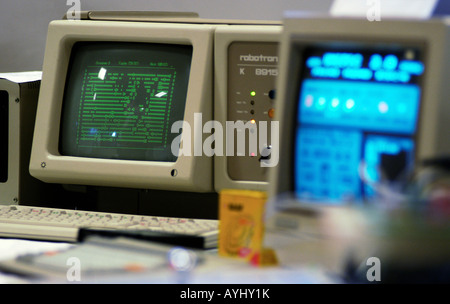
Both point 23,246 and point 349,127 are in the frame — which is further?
point 23,246

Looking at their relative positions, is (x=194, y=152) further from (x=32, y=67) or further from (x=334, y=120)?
(x=32, y=67)

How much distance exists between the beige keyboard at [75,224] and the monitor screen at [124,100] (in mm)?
157

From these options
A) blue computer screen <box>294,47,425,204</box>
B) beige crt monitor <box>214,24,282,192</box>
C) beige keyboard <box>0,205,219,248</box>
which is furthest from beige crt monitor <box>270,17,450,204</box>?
beige crt monitor <box>214,24,282,192</box>

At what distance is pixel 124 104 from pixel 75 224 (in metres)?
0.29

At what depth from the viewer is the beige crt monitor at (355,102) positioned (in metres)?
0.88

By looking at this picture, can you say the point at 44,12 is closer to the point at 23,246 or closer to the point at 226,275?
the point at 23,246

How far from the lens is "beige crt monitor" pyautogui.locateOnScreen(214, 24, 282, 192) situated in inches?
55.7

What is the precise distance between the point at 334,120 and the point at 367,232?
20 centimetres


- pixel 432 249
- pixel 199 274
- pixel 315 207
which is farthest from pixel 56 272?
pixel 432 249

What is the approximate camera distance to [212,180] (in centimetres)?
145

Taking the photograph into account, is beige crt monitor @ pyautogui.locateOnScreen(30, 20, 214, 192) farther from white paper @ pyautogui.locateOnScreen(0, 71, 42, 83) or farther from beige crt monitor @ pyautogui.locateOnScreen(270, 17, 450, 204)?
beige crt monitor @ pyautogui.locateOnScreen(270, 17, 450, 204)

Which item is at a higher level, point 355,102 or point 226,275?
point 355,102

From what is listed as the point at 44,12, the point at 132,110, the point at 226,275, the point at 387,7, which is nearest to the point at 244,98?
the point at 132,110

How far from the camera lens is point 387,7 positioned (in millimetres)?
1141
